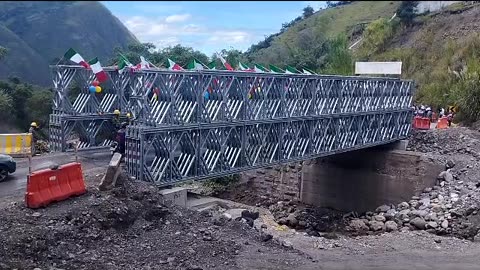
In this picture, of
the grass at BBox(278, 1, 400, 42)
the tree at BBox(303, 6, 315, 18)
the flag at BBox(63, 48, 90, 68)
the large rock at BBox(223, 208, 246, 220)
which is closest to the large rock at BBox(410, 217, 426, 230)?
the large rock at BBox(223, 208, 246, 220)

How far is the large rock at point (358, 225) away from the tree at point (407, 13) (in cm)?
3700

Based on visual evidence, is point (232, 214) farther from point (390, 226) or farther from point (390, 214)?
point (390, 214)

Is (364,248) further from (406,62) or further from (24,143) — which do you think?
(406,62)

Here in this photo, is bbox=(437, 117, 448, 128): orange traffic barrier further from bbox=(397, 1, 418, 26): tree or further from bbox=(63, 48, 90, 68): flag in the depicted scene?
bbox=(397, 1, 418, 26): tree

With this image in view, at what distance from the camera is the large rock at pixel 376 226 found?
994 inches

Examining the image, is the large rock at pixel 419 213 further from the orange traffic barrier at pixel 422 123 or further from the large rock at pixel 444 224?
the orange traffic barrier at pixel 422 123

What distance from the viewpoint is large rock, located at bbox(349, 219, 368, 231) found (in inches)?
1037

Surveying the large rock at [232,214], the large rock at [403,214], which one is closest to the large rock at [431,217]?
the large rock at [403,214]

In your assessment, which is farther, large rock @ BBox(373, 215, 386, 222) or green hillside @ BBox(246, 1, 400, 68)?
green hillside @ BBox(246, 1, 400, 68)

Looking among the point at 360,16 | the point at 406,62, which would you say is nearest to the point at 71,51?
the point at 406,62

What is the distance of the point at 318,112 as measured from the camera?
25.5 metres

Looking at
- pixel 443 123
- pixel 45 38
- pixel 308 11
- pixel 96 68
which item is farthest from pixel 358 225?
pixel 308 11

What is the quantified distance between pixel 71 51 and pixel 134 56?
989cm

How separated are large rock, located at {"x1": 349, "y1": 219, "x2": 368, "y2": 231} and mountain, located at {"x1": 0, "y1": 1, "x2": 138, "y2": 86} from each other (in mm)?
14062
